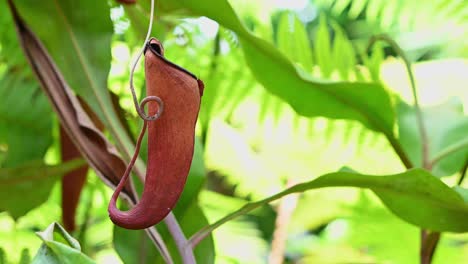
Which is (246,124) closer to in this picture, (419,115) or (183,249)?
(419,115)

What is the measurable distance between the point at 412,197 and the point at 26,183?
380 mm

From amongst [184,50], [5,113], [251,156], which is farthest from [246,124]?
[5,113]

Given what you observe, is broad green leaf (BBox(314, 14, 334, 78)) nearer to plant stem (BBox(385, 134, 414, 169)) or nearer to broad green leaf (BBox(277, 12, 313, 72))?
broad green leaf (BBox(277, 12, 313, 72))

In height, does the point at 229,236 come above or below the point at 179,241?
below

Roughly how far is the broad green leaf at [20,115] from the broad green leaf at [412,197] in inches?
13.2

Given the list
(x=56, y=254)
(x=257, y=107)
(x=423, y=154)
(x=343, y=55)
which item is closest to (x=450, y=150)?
(x=423, y=154)

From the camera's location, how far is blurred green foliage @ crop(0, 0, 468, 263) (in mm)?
520

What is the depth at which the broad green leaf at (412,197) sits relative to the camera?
0.44 meters

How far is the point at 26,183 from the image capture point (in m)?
0.60

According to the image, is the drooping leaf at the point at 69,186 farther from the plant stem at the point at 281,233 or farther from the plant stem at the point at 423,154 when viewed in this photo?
the plant stem at the point at 423,154

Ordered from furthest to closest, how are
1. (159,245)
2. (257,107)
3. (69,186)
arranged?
(257,107), (69,186), (159,245)

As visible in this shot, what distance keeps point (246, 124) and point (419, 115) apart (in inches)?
22.4

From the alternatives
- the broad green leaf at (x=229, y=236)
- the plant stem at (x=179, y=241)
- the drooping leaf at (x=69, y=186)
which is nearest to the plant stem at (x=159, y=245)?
the plant stem at (x=179, y=241)

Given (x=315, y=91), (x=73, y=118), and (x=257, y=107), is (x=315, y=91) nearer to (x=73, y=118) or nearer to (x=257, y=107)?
(x=73, y=118)
